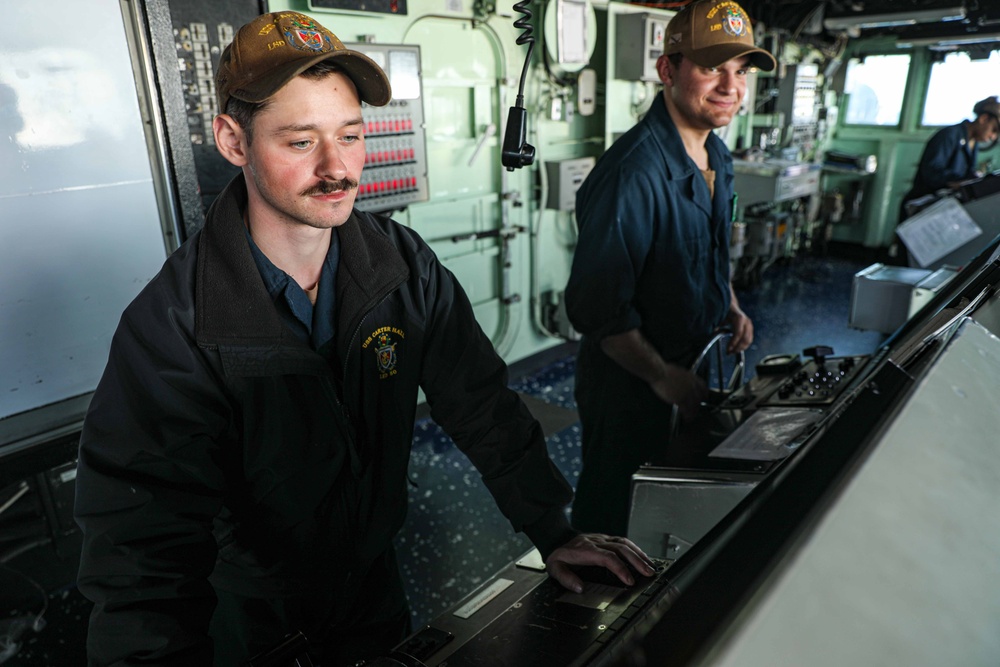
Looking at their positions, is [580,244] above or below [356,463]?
above

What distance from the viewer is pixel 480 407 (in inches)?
49.5

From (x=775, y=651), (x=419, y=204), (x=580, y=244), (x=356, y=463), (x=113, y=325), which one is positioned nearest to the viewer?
(x=775, y=651)

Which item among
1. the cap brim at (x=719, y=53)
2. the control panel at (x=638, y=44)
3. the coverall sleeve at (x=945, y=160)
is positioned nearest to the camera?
the cap brim at (x=719, y=53)

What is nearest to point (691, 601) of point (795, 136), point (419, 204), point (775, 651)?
point (775, 651)

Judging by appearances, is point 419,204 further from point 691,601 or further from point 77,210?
point 691,601

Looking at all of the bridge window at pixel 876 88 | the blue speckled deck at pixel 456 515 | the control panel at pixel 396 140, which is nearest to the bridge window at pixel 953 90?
the bridge window at pixel 876 88

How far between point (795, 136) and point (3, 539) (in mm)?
6337

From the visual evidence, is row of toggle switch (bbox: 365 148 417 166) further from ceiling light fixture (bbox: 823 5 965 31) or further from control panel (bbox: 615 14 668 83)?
ceiling light fixture (bbox: 823 5 965 31)

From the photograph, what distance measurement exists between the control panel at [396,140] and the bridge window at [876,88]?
17.7 ft

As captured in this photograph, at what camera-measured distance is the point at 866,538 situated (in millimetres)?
430

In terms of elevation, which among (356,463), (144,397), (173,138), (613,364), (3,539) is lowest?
(3,539)

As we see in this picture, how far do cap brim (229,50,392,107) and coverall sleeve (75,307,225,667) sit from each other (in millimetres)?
361

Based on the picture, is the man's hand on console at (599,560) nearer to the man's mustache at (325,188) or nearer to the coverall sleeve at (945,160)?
the man's mustache at (325,188)

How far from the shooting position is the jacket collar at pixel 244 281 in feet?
3.27
